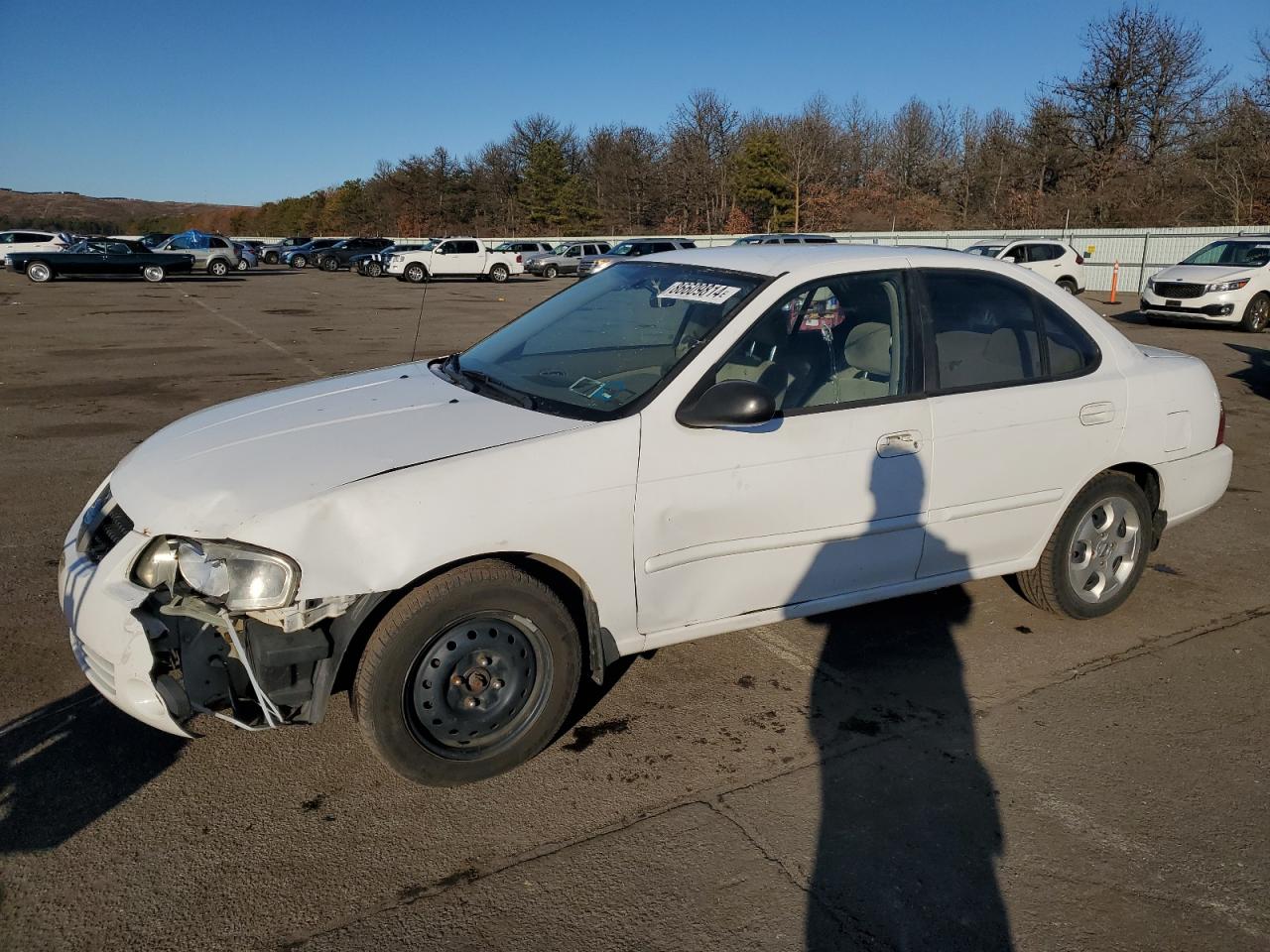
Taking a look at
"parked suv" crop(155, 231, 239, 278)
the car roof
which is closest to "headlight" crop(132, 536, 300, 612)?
the car roof

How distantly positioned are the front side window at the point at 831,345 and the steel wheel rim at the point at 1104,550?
55.5 inches

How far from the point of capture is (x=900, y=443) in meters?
3.74

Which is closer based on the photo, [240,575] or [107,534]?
[240,575]

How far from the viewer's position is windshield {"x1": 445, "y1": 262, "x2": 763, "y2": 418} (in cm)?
351

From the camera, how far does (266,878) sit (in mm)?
2670

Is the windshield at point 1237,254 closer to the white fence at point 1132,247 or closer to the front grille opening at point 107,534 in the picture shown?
the white fence at point 1132,247

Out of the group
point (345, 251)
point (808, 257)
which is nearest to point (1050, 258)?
point (808, 257)

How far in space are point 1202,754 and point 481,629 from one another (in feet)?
8.70

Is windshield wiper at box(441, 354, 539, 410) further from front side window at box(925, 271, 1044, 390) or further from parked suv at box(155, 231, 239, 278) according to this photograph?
parked suv at box(155, 231, 239, 278)

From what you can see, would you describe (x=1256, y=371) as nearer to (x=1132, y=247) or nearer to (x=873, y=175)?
(x=1132, y=247)

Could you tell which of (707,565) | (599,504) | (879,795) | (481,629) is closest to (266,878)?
(481,629)

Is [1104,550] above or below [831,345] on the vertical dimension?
below

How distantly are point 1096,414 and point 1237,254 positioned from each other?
17.5 m

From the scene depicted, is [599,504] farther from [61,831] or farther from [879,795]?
[61,831]
